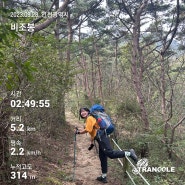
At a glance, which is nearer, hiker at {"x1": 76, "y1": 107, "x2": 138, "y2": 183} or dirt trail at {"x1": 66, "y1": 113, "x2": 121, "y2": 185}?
hiker at {"x1": 76, "y1": 107, "x2": 138, "y2": 183}

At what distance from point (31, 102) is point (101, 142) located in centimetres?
179

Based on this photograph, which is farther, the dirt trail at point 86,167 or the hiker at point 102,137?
the dirt trail at point 86,167

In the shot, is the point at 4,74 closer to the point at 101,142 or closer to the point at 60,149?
the point at 101,142

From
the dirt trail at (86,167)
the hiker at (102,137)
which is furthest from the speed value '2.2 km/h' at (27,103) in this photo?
the dirt trail at (86,167)

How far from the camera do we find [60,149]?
966cm

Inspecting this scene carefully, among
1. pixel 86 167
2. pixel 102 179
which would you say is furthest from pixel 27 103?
pixel 86 167

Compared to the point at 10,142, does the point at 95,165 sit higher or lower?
lower

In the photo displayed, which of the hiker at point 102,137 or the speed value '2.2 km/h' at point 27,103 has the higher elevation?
the speed value '2.2 km/h' at point 27,103

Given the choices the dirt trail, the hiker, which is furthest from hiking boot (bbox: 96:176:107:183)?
the hiker

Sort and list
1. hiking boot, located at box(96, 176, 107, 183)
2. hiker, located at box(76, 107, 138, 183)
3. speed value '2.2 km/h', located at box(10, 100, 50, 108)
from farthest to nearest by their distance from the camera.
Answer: hiking boot, located at box(96, 176, 107, 183) → hiker, located at box(76, 107, 138, 183) → speed value '2.2 km/h', located at box(10, 100, 50, 108)

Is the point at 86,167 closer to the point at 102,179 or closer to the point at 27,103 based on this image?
the point at 102,179

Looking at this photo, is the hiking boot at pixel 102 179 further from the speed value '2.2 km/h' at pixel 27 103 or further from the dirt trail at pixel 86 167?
the speed value '2.2 km/h' at pixel 27 103

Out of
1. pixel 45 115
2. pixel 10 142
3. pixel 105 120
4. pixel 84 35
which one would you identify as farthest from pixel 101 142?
pixel 84 35

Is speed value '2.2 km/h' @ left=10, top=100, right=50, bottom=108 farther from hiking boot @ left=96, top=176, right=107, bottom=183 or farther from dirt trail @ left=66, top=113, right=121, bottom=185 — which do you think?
hiking boot @ left=96, top=176, right=107, bottom=183
